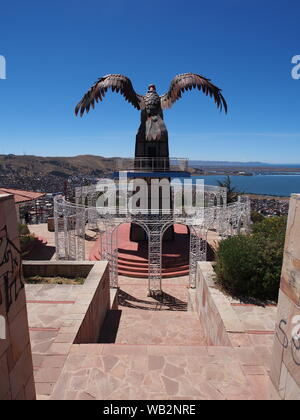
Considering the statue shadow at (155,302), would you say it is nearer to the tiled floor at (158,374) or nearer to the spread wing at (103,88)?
the tiled floor at (158,374)

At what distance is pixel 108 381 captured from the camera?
4430 mm

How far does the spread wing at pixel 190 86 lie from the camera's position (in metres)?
14.3

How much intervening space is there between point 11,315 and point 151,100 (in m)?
14.1

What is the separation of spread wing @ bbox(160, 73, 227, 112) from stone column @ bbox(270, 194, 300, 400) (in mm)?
13029

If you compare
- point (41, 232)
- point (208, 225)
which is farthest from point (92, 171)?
point (208, 225)

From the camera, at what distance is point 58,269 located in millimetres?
9211

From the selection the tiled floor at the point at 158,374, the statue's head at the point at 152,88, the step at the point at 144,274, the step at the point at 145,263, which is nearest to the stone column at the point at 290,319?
the tiled floor at the point at 158,374

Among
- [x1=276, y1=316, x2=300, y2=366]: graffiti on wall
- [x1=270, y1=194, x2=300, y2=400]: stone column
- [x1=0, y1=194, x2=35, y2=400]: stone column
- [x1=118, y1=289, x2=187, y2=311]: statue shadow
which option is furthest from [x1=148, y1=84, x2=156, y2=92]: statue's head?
[x1=276, y1=316, x2=300, y2=366]: graffiti on wall

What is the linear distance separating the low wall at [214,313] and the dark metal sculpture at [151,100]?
7.93 m

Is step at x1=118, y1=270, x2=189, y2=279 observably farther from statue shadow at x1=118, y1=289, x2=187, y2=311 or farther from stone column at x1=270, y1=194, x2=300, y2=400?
stone column at x1=270, y1=194, x2=300, y2=400

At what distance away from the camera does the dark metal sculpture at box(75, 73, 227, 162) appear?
1399 cm

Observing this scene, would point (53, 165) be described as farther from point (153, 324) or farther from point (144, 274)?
point (153, 324)

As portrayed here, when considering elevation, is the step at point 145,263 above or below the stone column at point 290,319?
below

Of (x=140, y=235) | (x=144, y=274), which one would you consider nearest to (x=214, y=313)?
(x=144, y=274)
